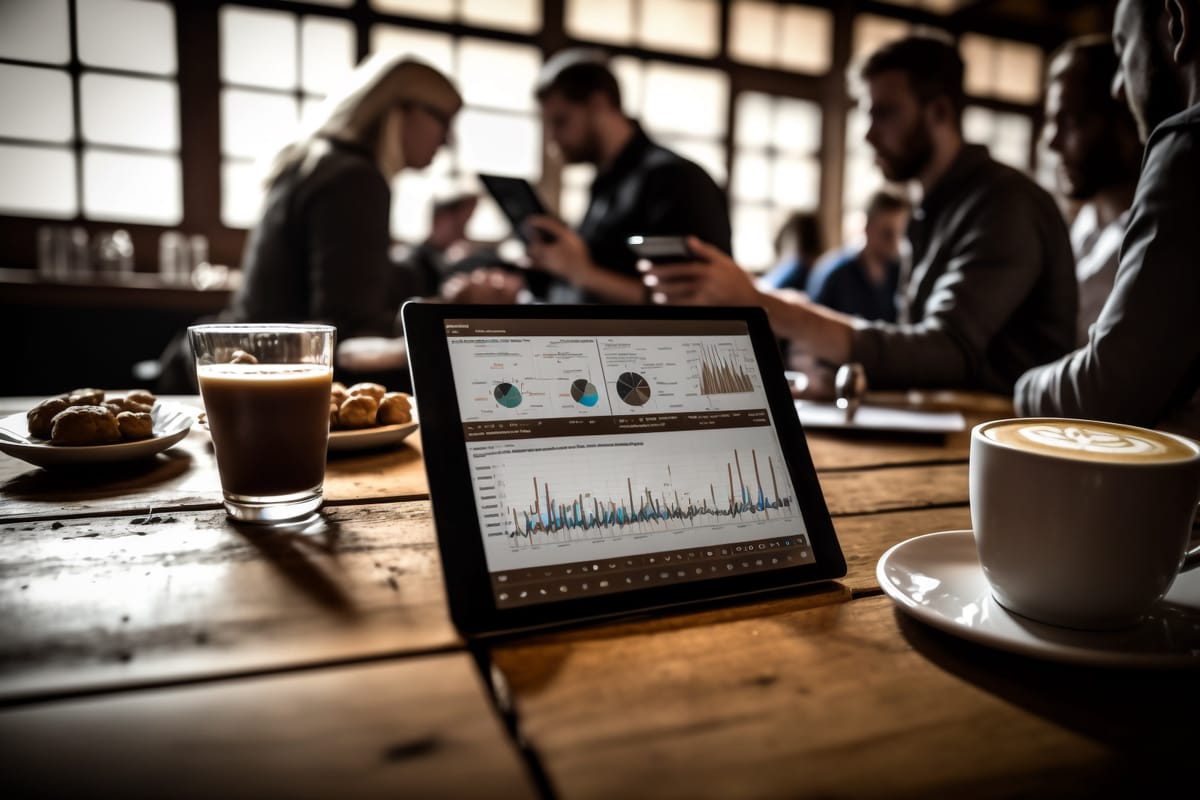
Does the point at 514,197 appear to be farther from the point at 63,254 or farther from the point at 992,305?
the point at 63,254

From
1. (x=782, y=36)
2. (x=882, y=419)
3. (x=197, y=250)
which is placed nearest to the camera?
(x=882, y=419)

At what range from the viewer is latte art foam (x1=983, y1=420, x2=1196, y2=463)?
441 mm

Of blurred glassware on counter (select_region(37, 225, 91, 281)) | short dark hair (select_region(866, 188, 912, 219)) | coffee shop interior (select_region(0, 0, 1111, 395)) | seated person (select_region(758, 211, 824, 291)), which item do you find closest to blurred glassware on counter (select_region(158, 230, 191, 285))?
coffee shop interior (select_region(0, 0, 1111, 395))

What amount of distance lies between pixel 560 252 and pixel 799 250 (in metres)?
2.32

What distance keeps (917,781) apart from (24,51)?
481 centimetres

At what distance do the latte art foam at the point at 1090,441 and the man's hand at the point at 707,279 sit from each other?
0.84 m

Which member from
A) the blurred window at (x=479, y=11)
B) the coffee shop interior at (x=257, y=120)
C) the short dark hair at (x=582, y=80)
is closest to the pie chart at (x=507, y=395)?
the short dark hair at (x=582, y=80)

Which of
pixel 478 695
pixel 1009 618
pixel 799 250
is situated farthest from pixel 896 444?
pixel 799 250

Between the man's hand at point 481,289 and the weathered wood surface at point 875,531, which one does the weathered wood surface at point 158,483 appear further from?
the man's hand at point 481,289

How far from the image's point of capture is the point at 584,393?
21.6 inches

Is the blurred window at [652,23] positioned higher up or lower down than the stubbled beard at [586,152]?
higher up

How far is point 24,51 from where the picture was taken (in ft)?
12.1

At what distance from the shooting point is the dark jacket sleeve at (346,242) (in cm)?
184

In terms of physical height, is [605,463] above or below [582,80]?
below
